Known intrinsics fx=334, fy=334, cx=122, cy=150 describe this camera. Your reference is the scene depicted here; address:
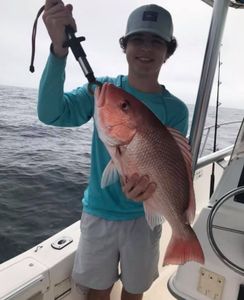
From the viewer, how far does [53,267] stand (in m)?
1.86

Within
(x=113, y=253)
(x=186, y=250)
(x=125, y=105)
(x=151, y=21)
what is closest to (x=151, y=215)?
(x=186, y=250)

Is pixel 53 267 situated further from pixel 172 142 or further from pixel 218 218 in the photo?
pixel 172 142

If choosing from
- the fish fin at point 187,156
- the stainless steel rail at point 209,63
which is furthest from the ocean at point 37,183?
the fish fin at point 187,156

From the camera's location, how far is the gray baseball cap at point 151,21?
1.58m

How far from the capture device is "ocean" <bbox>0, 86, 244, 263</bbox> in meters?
4.48

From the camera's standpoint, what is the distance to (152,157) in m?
1.09

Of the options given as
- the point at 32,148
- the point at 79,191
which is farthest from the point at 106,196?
the point at 32,148

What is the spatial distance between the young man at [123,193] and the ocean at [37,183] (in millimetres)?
589

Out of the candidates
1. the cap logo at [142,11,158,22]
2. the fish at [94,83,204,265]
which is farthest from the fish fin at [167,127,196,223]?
the cap logo at [142,11,158,22]

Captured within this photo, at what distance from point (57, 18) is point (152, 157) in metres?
0.57

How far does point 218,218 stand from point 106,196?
1.99 feet

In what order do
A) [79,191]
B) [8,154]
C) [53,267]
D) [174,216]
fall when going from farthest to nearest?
1. [8,154]
2. [79,191]
3. [53,267]
4. [174,216]

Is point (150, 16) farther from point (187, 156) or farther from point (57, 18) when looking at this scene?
point (187, 156)

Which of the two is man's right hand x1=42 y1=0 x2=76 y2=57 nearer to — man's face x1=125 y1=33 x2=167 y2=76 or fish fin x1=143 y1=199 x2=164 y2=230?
man's face x1=125 y1=33 x2=167 y2=76
